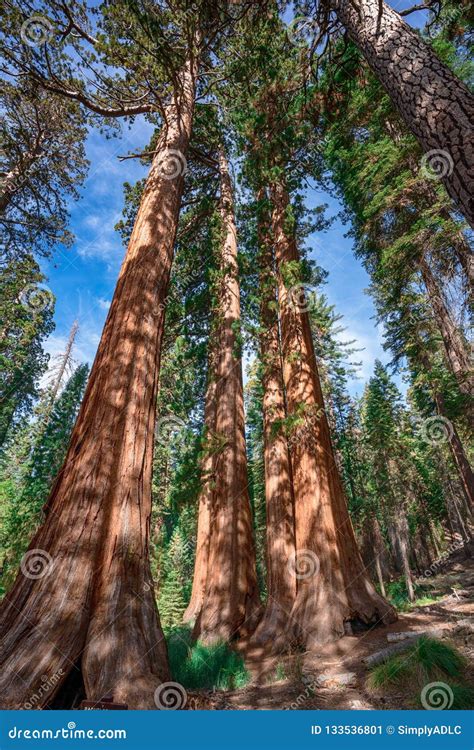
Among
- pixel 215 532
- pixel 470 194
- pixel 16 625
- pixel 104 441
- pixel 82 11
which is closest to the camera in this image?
pixel 16 625

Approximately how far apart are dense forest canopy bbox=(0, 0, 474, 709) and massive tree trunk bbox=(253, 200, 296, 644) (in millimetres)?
41

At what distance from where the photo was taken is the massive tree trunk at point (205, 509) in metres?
7.25

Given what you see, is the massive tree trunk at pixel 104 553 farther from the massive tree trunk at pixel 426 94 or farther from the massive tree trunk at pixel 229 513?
the massive tree trunk at pixel 229 513

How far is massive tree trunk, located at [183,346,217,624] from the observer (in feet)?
23.8

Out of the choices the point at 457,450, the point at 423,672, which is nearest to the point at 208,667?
the point at 423,672

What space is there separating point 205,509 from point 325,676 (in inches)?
196

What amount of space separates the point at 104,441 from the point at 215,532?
430cm

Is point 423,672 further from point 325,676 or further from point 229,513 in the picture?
point 229,513

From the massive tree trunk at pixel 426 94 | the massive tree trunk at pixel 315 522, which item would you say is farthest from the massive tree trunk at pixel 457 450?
the massive tree trunk at pixel 426 94

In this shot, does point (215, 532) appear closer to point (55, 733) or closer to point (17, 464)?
point (55, 733)

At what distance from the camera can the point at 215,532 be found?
6.59m

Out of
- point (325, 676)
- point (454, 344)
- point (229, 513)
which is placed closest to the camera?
A: point (325, 676)

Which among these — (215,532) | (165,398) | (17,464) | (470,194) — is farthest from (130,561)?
(17,464)

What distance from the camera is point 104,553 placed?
107 inches
